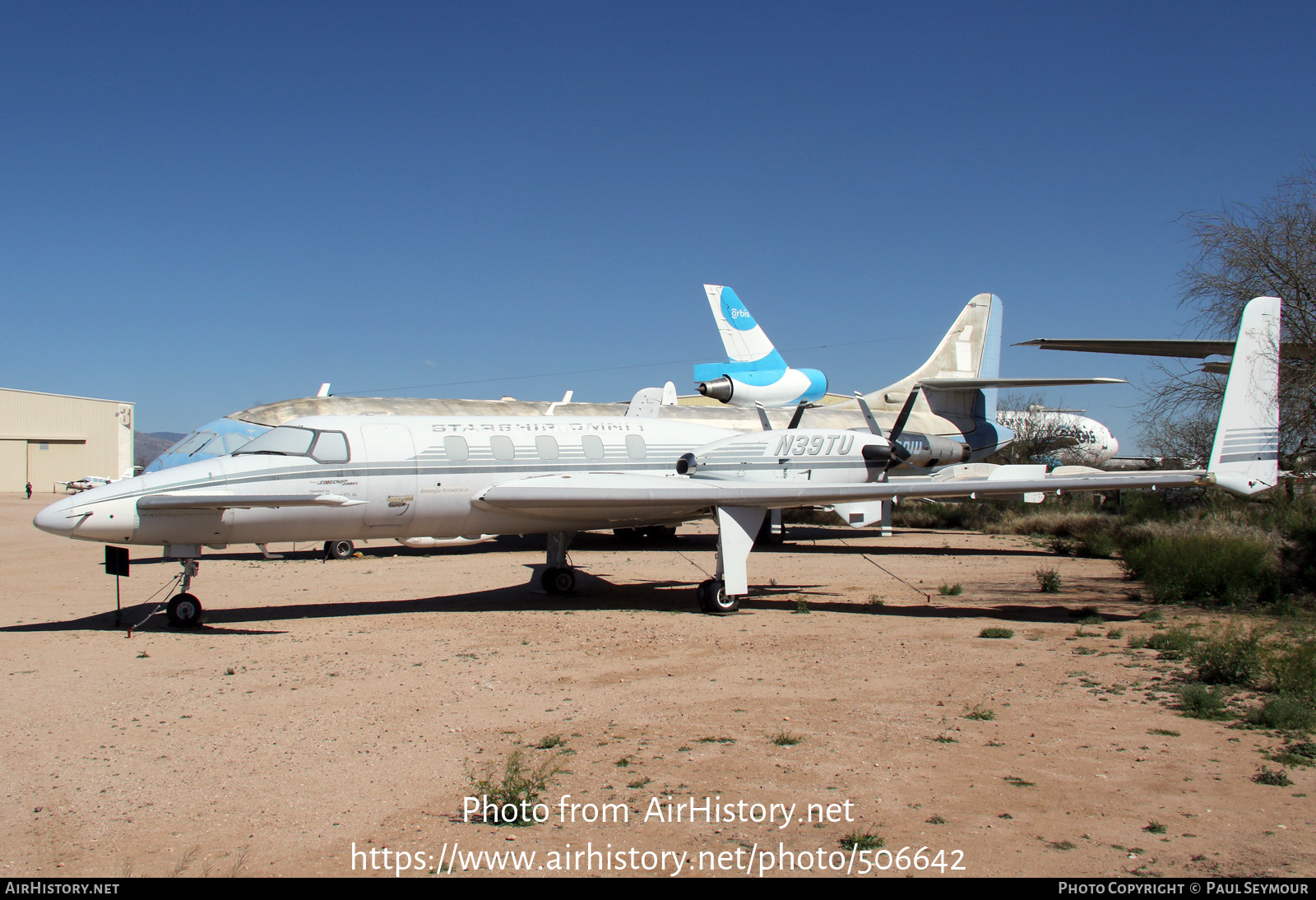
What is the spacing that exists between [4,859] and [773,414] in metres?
25.0

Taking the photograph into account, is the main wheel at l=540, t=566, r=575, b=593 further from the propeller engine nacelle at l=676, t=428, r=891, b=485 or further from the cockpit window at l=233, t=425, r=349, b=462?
the cockpit window at l=233, t=425, r=349, b=462

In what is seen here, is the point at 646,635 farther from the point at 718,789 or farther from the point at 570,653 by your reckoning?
the point at 718,789

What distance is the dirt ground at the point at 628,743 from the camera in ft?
15.0

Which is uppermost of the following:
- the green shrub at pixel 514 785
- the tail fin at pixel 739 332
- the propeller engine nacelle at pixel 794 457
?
the tail fin at pixel 739 332

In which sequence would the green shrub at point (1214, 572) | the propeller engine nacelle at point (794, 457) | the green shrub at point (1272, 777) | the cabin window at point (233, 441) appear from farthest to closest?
1. the cabin window at point (233, 441)
2. the propeller engine nacelle at point (794, 457)
3. the green shrub at point (1214, 572)
4. the green shrub at point (1272, 777)

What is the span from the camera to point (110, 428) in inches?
2635

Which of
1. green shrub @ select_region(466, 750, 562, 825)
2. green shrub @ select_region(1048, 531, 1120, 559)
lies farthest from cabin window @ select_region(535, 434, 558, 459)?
green shrub @ select_region(1048, 531, 1120, 559)

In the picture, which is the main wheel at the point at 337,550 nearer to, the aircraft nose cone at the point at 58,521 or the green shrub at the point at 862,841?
the aircraft nose cone at the point at 58,521

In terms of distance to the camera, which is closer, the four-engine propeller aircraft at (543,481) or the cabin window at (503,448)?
the four-engine propeller aircraft at (543,481)

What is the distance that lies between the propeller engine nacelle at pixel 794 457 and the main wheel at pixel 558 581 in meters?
2.54

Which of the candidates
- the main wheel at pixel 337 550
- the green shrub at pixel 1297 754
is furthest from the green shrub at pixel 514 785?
the main wheel at pixel 337 550

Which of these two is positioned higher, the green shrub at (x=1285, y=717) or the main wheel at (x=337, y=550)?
the main wheel at (x=337, y=550)
